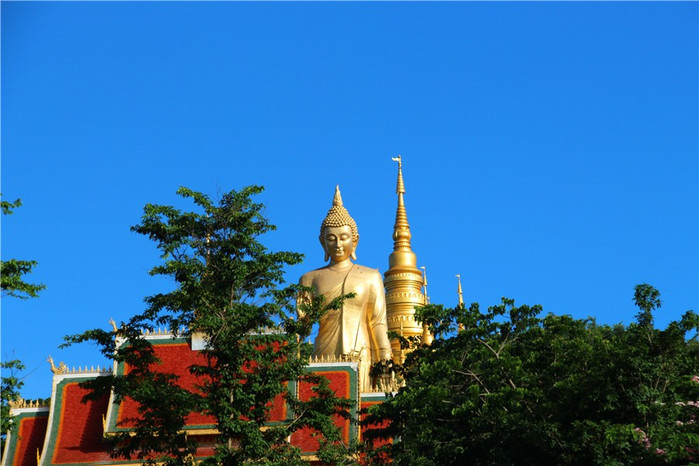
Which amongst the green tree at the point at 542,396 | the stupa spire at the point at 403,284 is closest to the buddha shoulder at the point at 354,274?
the stupa spire at the point at 403,284

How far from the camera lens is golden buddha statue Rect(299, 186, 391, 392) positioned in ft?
131

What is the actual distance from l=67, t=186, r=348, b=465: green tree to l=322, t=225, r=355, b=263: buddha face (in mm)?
15848

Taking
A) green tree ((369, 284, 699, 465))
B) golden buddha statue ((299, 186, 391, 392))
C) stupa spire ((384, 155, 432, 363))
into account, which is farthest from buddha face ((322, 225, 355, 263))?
green tree ((369, 284, 699, 465))

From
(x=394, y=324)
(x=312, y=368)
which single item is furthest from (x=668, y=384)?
(x=394, y=324)

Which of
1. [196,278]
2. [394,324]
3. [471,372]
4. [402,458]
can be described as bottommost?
[402,458]

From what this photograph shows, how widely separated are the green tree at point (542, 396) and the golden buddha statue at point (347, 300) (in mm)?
13527

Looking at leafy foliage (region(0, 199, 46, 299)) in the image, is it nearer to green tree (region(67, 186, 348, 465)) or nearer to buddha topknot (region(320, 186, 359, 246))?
green tree (region(67, 186, 348, 465))

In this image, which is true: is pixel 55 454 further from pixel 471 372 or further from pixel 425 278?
pixel 425 278

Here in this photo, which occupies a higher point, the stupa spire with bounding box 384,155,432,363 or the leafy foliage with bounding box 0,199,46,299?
the stupa spire with bounding box 384,155,432,363

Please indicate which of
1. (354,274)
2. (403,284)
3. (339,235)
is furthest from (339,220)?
(403,284)

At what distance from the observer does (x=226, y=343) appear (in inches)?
943

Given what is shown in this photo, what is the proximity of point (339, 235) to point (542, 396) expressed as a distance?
20.1 metres

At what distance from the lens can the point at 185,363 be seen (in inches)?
1351

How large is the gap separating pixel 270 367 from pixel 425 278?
111 ft
